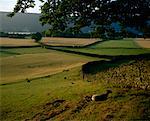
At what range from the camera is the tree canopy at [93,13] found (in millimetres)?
13523

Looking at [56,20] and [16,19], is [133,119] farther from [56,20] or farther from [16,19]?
[16,19]

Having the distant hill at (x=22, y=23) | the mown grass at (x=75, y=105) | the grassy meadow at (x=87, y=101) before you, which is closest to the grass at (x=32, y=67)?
the grassy meadow at (x=87, y=101)

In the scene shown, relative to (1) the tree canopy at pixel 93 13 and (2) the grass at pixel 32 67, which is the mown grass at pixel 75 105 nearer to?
(1) the tree canopy at pixel 93 13

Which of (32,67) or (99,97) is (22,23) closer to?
(32,67)

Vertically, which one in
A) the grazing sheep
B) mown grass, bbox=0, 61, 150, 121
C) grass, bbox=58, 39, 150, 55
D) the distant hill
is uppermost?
the distant hill

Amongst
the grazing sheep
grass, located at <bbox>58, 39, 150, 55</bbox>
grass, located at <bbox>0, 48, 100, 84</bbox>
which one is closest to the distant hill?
grass, located at <bbox>58, 39, 150, 55</bbox>

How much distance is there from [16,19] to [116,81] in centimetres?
11625

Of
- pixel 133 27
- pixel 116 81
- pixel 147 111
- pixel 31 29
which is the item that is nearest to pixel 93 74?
pixel 116 81

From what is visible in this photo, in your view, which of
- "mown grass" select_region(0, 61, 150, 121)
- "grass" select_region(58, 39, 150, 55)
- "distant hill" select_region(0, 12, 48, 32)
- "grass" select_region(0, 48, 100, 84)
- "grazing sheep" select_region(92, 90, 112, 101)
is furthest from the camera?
"distant hill" select_region(0, 12, 48, 32)

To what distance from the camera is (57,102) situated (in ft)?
46.9

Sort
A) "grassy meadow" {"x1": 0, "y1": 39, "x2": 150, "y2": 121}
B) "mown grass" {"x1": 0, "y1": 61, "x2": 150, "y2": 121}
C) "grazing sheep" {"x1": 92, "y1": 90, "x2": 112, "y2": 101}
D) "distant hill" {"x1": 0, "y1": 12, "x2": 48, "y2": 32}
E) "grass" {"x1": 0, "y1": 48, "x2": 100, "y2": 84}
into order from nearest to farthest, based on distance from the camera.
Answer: "mown grass" {"x1": 0, "y1": 61, "x2": 150, "y2": 121}
"grassy meadow" {"x1": 0, "y1": 39, "x2": 150, "y2": 121}
"grazing sheep" {"x1": 92, "y1": 90, "x2": 112, "y2": 101}
"grass" {"x1": 0, "y1": 48, "x2": 100, "y2": 84}
"distant hill" {"x1": 0, "y1": 12, "x2": 48, "y2": 32}

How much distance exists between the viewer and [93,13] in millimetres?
13781

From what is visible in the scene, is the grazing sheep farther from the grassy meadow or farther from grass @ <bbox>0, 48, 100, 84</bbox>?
grass @ <bbox>0, 48, 100, 84</bbox>

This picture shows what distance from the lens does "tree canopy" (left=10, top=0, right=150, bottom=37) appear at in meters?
13.5
